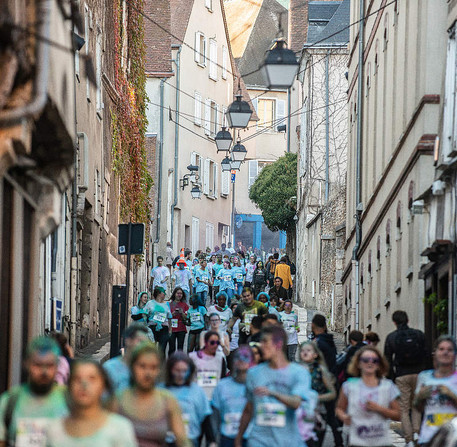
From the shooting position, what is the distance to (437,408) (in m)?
11.1

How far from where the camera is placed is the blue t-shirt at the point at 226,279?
117ft

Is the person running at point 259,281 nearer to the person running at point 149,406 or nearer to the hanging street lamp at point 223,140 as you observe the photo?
the hanging street lamp at point 223,140

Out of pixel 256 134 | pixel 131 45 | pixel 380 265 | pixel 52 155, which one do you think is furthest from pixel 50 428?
pixel 256 134

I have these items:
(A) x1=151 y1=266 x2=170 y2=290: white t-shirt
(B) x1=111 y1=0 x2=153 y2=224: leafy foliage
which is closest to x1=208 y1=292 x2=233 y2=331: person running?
(B) x1=111 y1=0 x2=153 y2=224: leafy foliage

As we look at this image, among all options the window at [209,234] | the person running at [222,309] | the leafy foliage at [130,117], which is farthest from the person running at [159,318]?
the window at [209,234]

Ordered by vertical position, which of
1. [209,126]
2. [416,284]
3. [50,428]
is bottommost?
[50,428]

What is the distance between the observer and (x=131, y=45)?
35.4m

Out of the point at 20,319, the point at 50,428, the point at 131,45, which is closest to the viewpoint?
the point at 50,428

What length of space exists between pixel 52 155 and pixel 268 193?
46217 millimetres

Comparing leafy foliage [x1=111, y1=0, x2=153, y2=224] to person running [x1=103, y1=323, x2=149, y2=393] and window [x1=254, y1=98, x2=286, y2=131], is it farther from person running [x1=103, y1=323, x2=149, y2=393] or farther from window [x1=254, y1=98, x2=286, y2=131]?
window [x1=254, y1=98, x2=286, y2=131]

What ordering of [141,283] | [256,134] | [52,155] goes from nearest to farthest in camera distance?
[52,155], [141,283], [256,134]

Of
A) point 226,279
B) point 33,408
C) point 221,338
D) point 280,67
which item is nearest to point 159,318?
point 280,67

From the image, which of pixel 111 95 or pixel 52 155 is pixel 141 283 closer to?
pixel 111 95

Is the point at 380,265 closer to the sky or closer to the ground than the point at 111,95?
closer to the ground
